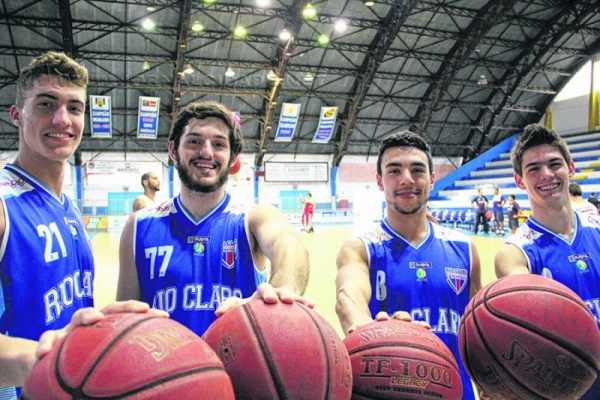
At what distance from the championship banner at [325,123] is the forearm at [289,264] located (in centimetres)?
1642

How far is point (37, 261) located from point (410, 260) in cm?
150

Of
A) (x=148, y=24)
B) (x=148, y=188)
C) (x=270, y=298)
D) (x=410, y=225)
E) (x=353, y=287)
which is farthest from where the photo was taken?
(x=148, y=24)

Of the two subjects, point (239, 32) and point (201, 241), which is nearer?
point (201, 241)

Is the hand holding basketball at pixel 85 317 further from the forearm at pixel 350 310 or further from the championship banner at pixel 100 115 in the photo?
the championship banner at pixel 100 115

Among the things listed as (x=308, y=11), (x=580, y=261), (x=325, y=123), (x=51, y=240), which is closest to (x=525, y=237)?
(x=580, y=261)

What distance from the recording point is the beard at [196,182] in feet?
6.31

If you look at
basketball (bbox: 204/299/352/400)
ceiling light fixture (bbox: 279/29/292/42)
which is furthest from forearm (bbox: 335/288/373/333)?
ceiling light fixture (bbox: 279/29/292/42)

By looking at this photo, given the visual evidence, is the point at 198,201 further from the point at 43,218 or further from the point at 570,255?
the point at 570,255

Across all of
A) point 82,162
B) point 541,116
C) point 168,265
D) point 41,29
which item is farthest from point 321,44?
point 168,265

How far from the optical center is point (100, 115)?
15.8m

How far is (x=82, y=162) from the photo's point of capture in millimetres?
18859

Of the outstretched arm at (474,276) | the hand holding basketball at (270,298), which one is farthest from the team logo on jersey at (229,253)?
the outstretched arm at (474,276)

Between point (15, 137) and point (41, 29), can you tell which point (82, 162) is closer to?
point (15, 137)

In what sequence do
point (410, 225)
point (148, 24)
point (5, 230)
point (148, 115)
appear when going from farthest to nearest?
1. point (148, 115)
2. point (148, 24)
3. point (410, 225)
4. point (5, 230)
